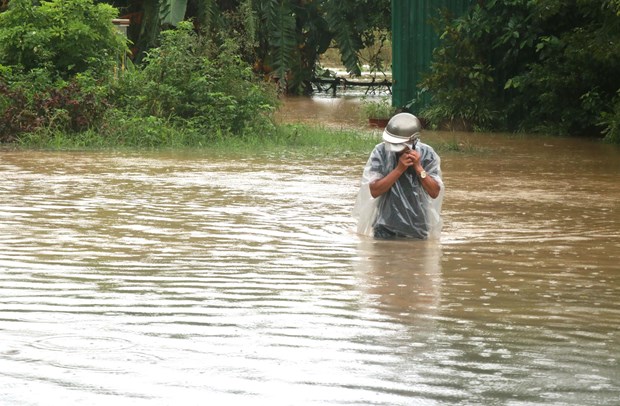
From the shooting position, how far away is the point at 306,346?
5340 mm

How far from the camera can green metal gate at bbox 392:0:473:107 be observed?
2250cm

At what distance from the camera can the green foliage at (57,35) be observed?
1756cm

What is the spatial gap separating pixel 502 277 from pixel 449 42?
14.5 meters

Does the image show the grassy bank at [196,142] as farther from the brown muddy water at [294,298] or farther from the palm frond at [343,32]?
the palm frond at [343,32]

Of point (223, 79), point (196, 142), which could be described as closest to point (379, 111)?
point (223, 79)

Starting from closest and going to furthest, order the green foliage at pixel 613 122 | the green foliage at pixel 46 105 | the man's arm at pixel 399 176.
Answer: the man's arm at pixel 399 176 < the green foliage at pixel 46 105 < the green foliage at pixel 613 122

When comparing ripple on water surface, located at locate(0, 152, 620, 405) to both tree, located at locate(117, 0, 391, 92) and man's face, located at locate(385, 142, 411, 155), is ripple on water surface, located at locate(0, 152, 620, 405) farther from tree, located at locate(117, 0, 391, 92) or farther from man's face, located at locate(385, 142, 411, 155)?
tree, located at locate(117, 0, 391, 92)

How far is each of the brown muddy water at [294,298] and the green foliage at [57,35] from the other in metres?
5.86

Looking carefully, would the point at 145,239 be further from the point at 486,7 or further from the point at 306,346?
the point at 486,7

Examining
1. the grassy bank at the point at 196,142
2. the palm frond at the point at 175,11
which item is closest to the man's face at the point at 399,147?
the grassy bank at the point at 196,142

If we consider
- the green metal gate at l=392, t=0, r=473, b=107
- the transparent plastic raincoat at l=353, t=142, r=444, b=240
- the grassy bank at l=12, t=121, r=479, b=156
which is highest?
the green metal gate at l=392, t=0, r=473, b=107

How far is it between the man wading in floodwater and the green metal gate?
13.7m

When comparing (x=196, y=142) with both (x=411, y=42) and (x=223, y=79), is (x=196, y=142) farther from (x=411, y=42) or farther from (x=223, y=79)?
(x=411, y=42)

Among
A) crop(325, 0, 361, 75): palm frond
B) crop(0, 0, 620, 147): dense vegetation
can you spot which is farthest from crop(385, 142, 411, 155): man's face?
crop(325, 0, 361, 75): palm frond
